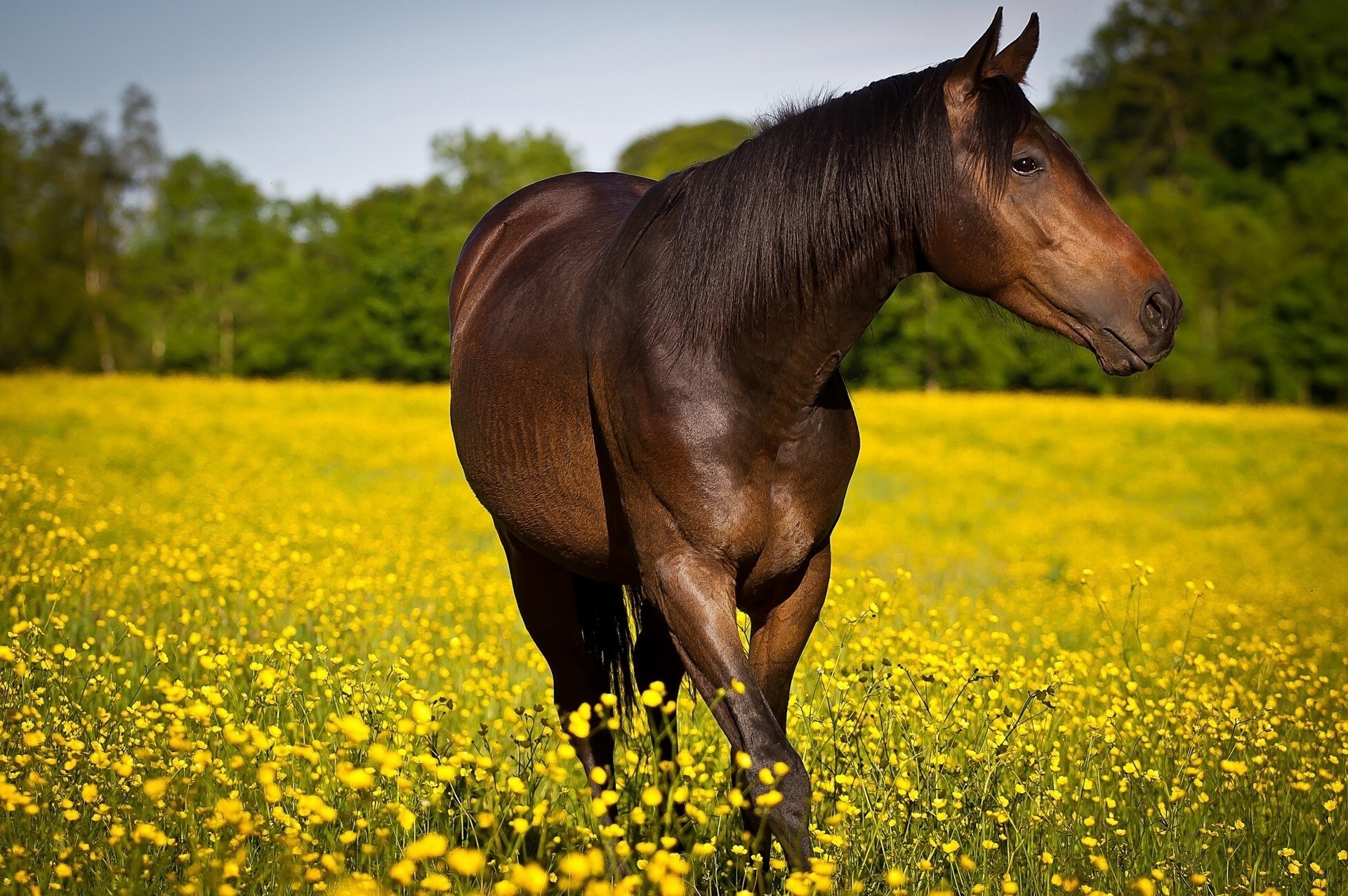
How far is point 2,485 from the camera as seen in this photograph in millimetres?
5938

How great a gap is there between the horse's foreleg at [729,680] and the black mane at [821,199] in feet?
2.15

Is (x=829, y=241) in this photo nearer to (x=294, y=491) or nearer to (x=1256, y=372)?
(x=294, y=491)

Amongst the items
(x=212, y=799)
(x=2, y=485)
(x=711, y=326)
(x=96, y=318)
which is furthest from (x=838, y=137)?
(x=96, y=318)

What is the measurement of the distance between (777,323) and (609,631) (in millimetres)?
1754

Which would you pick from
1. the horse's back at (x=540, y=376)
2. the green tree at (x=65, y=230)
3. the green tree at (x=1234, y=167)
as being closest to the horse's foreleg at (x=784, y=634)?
the horse's back at (x=540, y=376)

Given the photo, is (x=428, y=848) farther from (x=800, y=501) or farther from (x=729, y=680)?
(x=800, y=501)

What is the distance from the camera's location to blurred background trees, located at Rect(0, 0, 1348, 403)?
1538 inches

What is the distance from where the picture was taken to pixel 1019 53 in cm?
286

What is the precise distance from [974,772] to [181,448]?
52.7 feet

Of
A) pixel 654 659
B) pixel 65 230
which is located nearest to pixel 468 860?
pixel 654 659

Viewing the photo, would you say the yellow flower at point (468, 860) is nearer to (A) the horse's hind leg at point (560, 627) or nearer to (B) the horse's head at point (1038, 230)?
(B) the horse's head at point (1038, 230)

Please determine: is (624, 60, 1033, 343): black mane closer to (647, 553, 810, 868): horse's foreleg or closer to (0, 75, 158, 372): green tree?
(647, 553, 810, 868): horse's foreleg

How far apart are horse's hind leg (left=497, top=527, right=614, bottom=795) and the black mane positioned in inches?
61.5

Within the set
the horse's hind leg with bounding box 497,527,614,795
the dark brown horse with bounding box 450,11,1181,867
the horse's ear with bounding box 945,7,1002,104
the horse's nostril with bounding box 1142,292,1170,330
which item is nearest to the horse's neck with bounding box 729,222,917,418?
the dark brown horse with bounding box 450,11,1181,867
